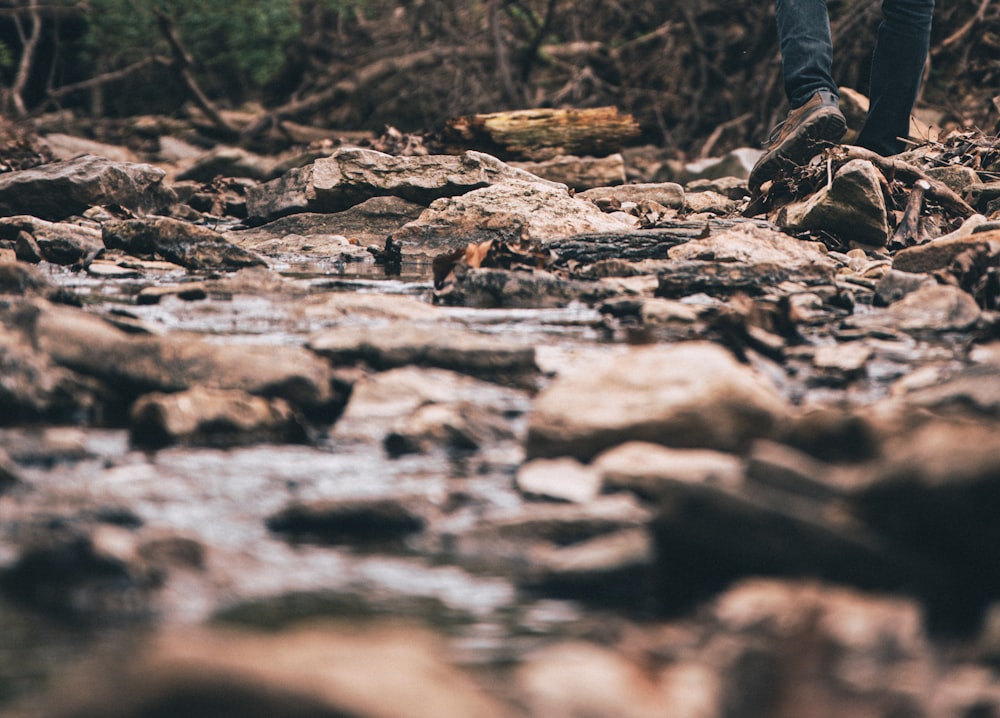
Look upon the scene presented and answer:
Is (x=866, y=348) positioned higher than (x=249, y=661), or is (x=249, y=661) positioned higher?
(x=249, y=661)

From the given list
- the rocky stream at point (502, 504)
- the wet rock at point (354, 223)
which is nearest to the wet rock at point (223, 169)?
the wet rock at point (354, 223)

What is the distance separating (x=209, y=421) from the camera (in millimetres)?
2367

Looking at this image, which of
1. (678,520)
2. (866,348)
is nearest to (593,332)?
(866,348)

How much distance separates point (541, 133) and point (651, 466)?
6835 millimetres

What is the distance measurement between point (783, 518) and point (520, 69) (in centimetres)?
1154

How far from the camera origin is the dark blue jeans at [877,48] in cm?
580

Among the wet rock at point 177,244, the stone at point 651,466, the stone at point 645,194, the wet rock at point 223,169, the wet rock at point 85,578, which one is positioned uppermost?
the stone at point 651,466

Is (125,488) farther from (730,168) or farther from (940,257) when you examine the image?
(730,168)

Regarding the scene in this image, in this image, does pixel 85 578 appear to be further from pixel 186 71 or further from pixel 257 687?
pixel 186 71

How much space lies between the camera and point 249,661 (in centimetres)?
103

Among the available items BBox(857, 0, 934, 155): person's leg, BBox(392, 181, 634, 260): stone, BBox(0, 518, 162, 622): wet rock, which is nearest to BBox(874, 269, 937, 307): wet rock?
BBox(392, 181, 634, 260): stone

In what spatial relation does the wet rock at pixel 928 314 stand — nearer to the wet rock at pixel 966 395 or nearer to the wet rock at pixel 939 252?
the wet rock at pixel 939 252

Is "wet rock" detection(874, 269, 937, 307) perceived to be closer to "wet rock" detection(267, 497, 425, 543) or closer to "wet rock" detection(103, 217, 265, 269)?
"wet rock" detection(267, 497, 425, 543)

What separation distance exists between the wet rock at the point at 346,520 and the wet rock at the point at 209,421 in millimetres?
504
